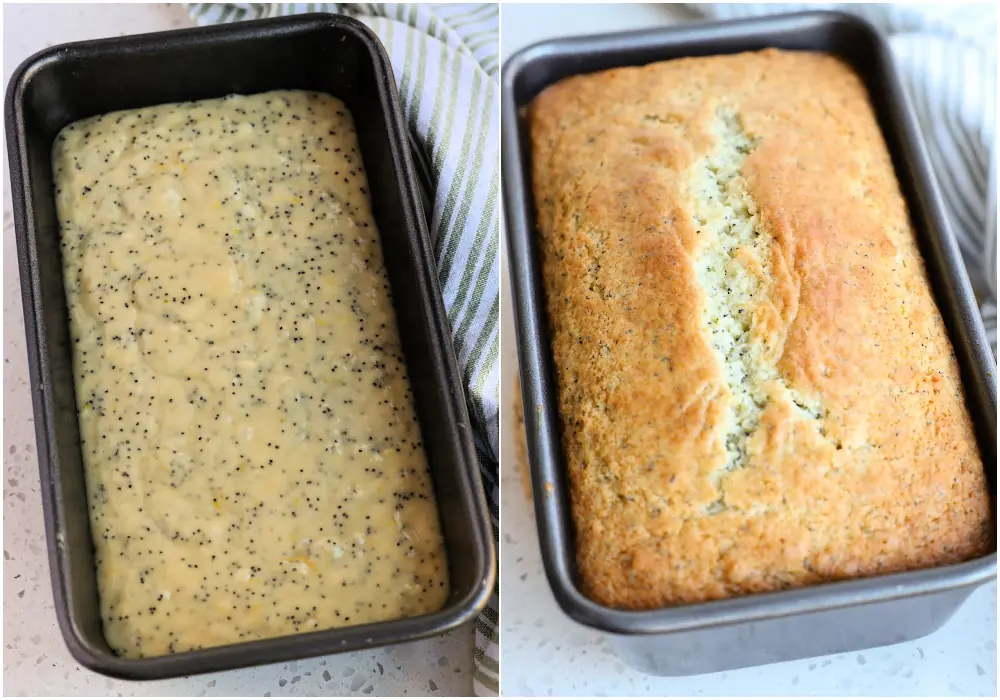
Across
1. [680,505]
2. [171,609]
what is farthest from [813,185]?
[171,609]

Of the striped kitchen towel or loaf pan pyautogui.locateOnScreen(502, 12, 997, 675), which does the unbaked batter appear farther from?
the striped kitchen towel

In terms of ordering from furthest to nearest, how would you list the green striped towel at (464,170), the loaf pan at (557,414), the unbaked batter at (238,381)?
the green striped towel at (464,170) < the unbaked batter at (238,381) < the loaf pan at (557,414)

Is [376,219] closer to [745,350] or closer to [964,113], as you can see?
[745,350]

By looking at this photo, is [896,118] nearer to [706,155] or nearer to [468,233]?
[706,155]

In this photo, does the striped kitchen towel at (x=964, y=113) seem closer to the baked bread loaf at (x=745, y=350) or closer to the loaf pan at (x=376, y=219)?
the baked bread loaf at (x=745, y=350)

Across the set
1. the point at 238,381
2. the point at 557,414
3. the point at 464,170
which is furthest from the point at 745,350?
the point at 238,381

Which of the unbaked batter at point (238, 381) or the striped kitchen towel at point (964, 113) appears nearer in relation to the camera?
the unbaked batter at point (238, 381)

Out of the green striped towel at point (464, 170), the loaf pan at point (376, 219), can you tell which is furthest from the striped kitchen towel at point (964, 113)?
the loaf pan at point (376, 219)
